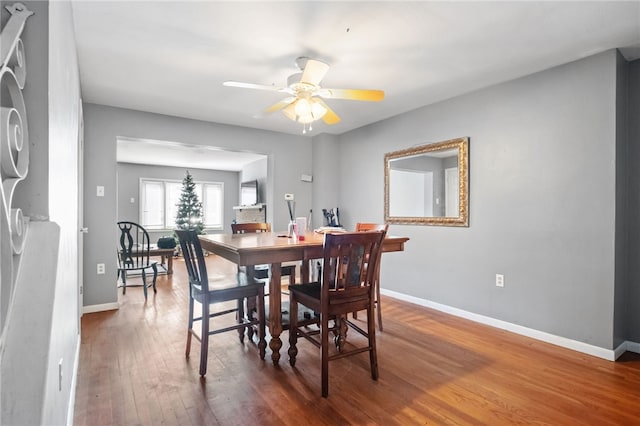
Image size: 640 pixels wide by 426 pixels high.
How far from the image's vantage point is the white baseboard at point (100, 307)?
3.47m

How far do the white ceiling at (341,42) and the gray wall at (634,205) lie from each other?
0.84 ft

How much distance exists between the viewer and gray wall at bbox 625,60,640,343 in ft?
8.23

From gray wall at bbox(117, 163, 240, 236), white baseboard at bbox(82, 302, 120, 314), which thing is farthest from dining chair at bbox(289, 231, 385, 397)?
gray wall at bbox(117, 163, 240, 236)

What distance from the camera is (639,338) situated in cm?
252

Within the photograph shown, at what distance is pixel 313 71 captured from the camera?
2270 millimetres

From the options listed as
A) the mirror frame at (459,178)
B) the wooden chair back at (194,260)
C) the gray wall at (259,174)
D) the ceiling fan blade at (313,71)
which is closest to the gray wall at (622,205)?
the mirror frame at (459,178)

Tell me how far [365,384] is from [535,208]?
2082 mm

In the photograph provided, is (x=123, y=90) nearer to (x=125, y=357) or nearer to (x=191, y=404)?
(x=125, y=357)

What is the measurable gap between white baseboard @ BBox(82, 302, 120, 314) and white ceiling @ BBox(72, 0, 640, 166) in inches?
86.7

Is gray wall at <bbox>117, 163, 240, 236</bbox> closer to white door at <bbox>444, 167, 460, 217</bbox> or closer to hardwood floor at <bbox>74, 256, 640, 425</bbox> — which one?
hardwood floor at <bbox>74, 256, 640, 425</bbox>

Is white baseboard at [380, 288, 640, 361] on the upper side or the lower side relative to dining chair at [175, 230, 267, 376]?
lower

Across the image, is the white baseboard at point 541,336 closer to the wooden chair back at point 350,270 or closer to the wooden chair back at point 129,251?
the wooden chair back at point 350,270

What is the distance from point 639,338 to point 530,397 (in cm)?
134

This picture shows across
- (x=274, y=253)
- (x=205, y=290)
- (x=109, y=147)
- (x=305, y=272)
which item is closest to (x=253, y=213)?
(x=109, y=147)
